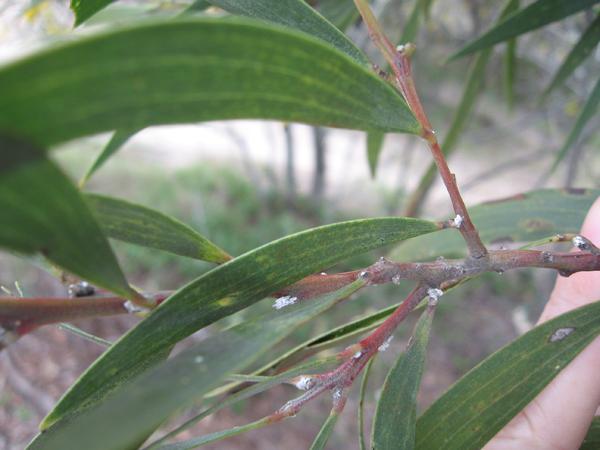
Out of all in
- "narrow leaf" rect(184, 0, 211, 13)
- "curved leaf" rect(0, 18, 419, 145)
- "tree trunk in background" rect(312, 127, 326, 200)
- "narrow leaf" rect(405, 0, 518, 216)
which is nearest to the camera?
A: "curved leaf" rect(0, 18, 419, 145)

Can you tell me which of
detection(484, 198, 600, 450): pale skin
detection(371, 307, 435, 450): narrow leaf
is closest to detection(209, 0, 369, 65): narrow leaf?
detection(371, 307, 435, 450): narrow leaf

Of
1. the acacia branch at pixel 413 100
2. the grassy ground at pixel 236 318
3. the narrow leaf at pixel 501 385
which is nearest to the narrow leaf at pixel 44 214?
the acacia branch at pixel 413 100

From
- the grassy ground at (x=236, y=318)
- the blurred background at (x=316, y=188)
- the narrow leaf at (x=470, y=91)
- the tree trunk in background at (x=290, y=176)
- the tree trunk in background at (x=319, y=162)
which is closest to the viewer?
the narrow leaf at (x=470, y=91)

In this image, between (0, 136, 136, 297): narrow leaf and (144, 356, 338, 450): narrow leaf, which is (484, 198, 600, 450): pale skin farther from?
(0, 136, 136, 297): narrow leaf

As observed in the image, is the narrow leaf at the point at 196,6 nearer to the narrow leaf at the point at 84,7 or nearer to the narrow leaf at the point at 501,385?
the narrow leaf at the point at 84,7

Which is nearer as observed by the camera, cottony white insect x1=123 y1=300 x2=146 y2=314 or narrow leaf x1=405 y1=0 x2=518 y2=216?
cottony white insect x1=123 y1=300 x2=146 y2=314

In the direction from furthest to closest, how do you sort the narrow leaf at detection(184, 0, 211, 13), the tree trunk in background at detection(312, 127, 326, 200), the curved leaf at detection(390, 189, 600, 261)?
the tree trunk in background at detection(312, 127, 326, 200)
the curved leaf at detection(390, 189, 600, 261)
the narrow leaf at detection(184, 0, 211, 13)
